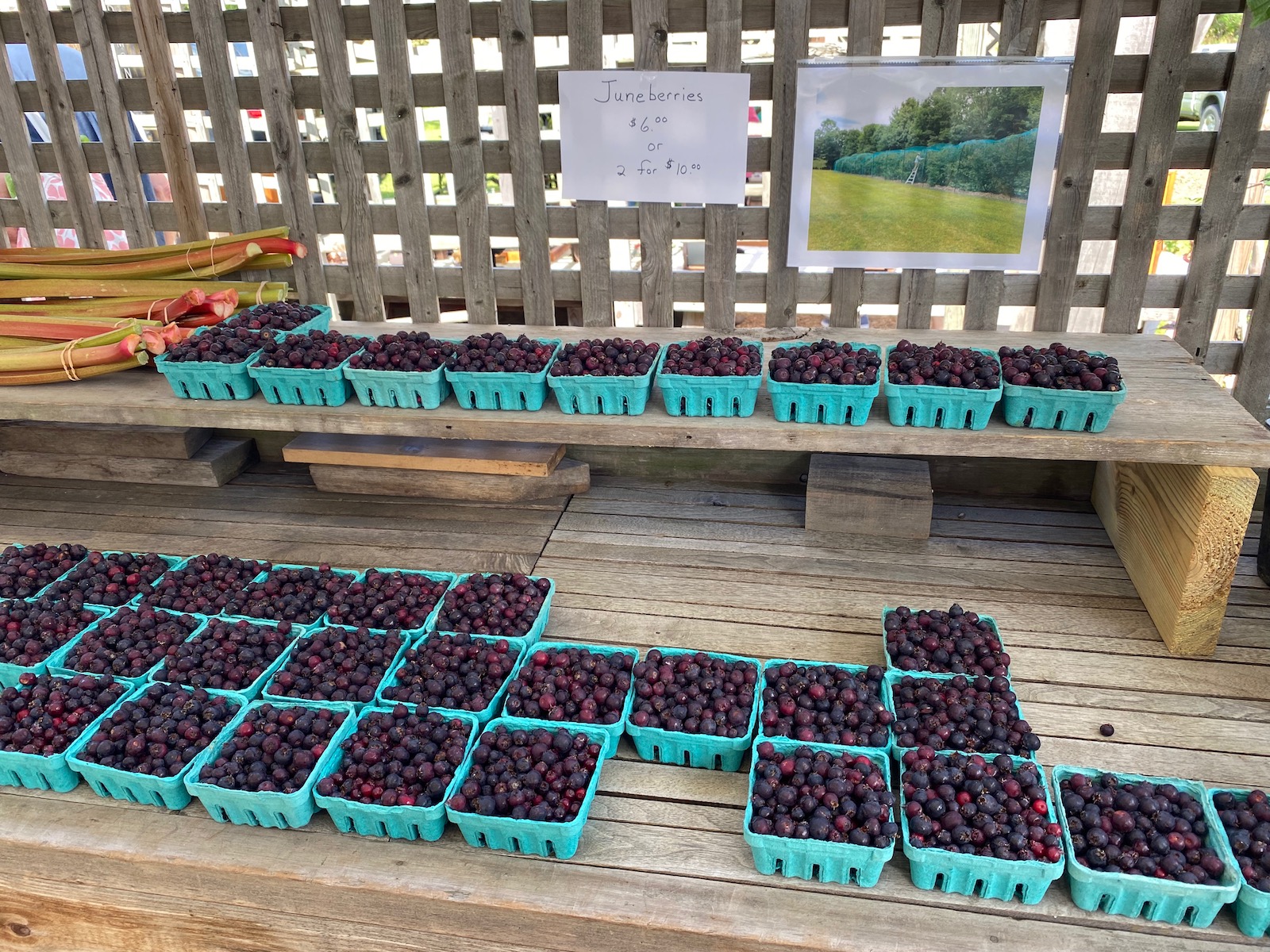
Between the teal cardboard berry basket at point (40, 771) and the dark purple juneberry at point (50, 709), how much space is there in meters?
0.02

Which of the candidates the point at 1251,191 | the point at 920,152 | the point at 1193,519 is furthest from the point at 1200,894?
the point at 1251,191

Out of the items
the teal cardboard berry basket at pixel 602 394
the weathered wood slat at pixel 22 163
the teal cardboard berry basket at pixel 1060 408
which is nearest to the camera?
the teal cardboard berry basket at pixel 1060 408

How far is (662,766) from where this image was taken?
256cm

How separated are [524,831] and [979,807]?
1084 millimetres

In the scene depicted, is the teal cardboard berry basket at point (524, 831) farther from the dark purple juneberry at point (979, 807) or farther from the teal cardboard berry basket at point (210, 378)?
the teal cardboard berry basket at point (210, 378)

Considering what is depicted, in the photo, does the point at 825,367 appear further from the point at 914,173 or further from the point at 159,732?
the point at 159,732

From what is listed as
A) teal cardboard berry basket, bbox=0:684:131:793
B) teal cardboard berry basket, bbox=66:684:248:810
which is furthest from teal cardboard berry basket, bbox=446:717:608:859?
teal cardboard berry basket, bbox=0:684:131:793

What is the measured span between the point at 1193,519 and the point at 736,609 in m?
1.46

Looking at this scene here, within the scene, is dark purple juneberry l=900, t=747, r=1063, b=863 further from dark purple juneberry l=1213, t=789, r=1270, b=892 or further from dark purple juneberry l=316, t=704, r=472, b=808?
dark purple juneberry l=316, t=704, r=472, b=808

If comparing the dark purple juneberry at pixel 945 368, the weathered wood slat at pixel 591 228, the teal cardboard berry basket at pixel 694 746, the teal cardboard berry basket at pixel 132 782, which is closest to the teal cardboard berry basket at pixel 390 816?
the teal cardboard berry basket at pixel 132 782

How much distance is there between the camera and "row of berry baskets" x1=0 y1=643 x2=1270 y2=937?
2.04m

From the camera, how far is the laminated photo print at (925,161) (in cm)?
328

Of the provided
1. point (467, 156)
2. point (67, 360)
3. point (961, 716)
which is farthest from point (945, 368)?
point (67, 360)

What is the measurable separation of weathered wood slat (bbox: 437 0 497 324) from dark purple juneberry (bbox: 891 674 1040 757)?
239 cm
